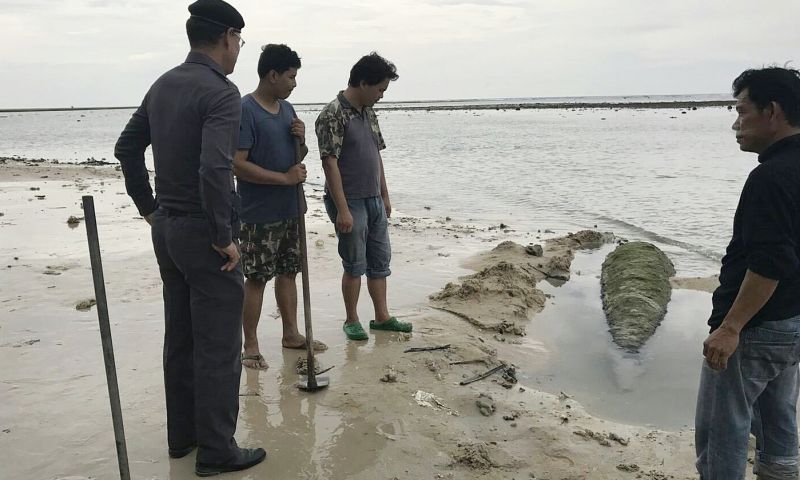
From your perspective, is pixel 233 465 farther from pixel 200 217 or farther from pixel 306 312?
pixel 200 217

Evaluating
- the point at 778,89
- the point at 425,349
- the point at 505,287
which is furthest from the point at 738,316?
the point at 505,287

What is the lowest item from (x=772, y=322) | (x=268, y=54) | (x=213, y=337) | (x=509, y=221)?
(x=509, y=221)

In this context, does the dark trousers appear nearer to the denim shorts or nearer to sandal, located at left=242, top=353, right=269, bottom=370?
sandal, located at left=242, top=353, right=269, bottom=370

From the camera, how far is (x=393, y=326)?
5.12 m

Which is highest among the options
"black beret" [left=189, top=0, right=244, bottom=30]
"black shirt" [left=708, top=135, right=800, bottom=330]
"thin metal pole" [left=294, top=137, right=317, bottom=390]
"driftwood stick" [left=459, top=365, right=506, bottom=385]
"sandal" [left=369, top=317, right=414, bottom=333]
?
"black beret" [left=189, top=0, right=244, bottom=30]

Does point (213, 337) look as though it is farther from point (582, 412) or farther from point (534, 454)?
point (582, 412)

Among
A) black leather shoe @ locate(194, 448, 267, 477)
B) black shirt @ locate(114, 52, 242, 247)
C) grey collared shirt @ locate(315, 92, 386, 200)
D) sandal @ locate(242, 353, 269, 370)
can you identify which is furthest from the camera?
grey collared shirt @ locate(315, 92, 386, 200)

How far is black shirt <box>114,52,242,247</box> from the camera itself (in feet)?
8.79

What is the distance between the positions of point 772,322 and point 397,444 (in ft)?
6.49

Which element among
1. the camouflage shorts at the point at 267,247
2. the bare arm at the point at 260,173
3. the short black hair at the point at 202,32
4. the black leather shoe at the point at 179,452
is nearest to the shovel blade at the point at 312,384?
the camouflage shorts at the point at 267,247

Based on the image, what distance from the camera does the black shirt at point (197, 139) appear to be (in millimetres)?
2680

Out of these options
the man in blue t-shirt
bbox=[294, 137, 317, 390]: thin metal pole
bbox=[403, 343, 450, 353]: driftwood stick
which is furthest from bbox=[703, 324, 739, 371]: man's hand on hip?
the man in blue t-shirt

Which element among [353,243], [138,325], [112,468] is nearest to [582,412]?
[353,243]

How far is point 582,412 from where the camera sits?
401cm
